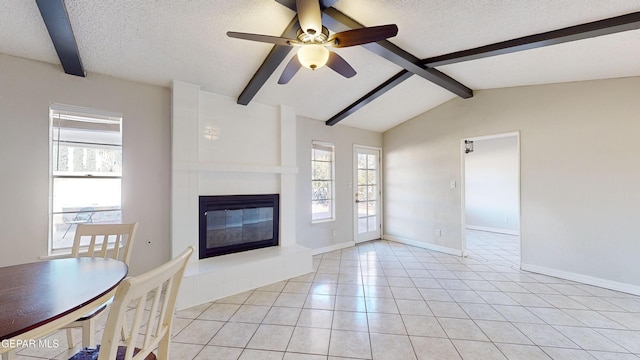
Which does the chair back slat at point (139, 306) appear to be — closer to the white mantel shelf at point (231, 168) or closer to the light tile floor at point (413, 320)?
the light tile floor at point (413, 320)

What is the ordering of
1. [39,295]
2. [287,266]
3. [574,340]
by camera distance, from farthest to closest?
[287,266]
[574,340]
[39,295]

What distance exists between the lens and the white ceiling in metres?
2.04

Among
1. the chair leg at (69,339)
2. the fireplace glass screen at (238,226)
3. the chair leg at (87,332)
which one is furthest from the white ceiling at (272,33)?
the chair leg at (69,339)

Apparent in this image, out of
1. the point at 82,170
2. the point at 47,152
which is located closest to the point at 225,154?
the point at 82,170

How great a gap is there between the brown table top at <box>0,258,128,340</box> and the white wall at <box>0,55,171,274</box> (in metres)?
1.36

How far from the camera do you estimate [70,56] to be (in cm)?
232

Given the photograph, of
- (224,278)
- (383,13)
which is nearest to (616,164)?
(383,13)

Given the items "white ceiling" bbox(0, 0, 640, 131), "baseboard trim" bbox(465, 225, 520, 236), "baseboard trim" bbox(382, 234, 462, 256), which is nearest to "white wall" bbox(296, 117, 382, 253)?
→ "baseboard trim" bbox(382, 234, 462, 256)

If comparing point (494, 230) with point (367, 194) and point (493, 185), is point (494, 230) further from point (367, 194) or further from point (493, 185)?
point (367, 194)

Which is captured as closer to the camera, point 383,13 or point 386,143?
point 383,13

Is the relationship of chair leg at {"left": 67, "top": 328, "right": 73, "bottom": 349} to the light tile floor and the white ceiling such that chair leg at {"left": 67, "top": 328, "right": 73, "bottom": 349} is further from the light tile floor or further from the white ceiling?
the white ceiling

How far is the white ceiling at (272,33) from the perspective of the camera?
2.04 metres

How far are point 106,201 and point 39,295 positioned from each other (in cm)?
204

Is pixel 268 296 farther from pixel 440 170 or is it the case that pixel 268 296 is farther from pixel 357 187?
pixel 440 170
